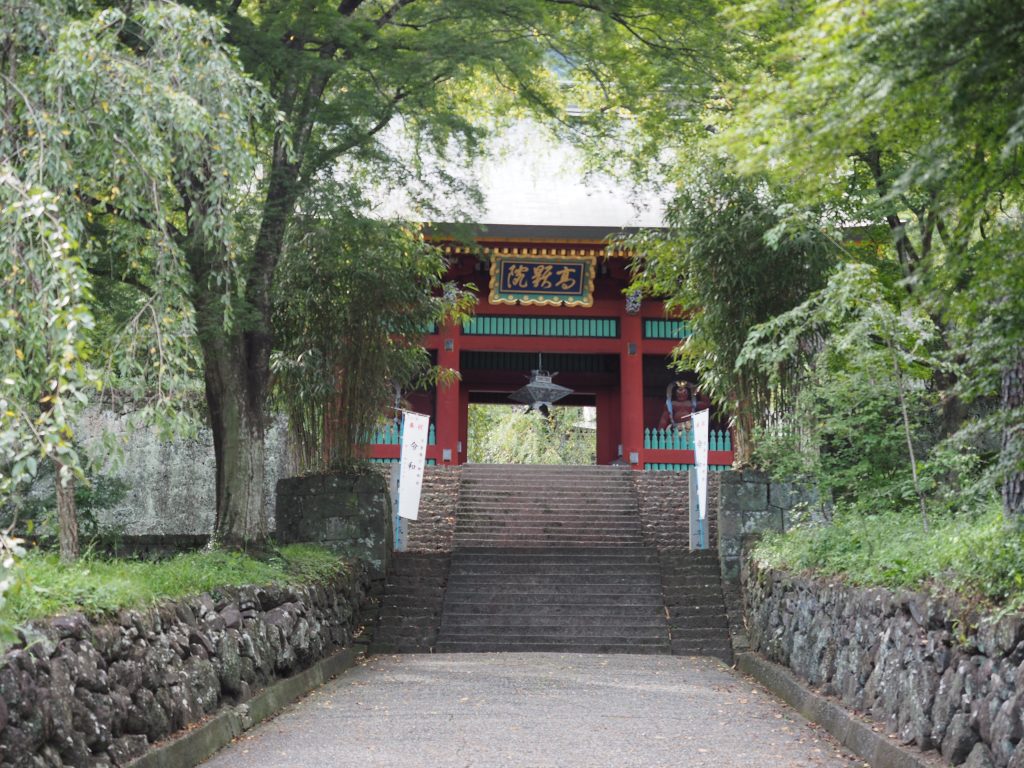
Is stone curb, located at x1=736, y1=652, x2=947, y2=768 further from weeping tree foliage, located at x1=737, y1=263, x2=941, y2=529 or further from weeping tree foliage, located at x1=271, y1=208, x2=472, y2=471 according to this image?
weeping tree foliage, located at x1=271, y1=208, x2=472, y2=471

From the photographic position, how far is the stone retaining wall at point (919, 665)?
4.57 meters

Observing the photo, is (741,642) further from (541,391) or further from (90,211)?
(541,391)

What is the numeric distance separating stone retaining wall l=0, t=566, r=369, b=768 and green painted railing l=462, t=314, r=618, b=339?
9937 millimetres

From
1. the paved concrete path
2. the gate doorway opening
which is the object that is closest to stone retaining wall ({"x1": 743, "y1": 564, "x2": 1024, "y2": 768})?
the paved concrete path

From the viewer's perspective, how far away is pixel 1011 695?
451 cm

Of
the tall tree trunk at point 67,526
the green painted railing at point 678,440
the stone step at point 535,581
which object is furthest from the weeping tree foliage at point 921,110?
the green painted railing at point 678,440

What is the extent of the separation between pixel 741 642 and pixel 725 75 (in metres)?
5.25

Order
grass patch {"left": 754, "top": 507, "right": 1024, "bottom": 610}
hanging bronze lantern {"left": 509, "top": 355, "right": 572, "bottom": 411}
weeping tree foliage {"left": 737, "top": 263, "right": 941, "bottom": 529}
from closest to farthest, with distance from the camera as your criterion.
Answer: grass patch {"left": 754, "top": 507, "right": 1024, "bottom": 610} < weeping tree foliage {"left": 737, "top": 263, "right": 941, "bottom": 529} < hanging bronze lantern {"left": 509, "top": 355, "right": 572, "bottom": 411}

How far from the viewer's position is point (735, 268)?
38.5 feet

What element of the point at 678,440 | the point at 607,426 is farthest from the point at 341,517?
the point at 607,426

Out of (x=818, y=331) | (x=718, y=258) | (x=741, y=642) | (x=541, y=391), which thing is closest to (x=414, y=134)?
(x=718, y=258)

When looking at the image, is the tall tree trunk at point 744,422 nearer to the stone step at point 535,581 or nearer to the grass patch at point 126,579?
the stone step at point 535,581

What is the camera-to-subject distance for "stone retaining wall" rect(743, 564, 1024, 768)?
457 centimetres

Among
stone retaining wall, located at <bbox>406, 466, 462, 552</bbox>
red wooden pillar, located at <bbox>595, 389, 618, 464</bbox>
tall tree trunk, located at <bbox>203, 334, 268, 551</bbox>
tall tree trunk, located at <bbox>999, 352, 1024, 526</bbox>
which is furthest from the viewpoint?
red wooden pillar, located at <bbox>595, 389, 618, 464</bbox>
